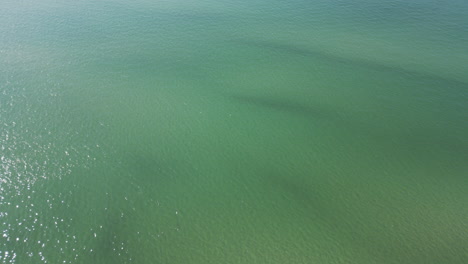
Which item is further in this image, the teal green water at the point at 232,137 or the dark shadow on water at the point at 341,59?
the dark shadow on water at the point at 341,59

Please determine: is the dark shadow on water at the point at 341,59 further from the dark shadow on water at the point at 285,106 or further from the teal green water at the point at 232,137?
the dark shadow on water at the point at 285,106

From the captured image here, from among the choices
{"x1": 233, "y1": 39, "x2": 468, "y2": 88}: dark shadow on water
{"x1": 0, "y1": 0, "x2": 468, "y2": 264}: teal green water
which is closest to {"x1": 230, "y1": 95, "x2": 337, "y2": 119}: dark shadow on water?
{"x1": 0, "y1": 0, "x2": 468, "y2": 264}: teal green water

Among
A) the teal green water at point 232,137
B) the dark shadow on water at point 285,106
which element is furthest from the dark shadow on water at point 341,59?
the dark shadow on water at point 285,106

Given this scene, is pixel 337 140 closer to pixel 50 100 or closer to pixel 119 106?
pixel 119 106

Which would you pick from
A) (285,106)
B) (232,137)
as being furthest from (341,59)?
(232,137)

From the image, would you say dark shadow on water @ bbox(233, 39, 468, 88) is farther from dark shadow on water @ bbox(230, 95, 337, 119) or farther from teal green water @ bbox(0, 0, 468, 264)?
dark shadow on water @ bbox(230, 95, 337, 119)

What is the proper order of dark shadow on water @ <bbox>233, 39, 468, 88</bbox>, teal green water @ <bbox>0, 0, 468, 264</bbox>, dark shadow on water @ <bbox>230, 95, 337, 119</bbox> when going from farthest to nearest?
dark shadow on water @ <bbox>233, 39, 468, 88</bbox> < dark shadow on water @ <bbox>230, 95, 337, 119</bbox> < teal green water @ <bbox>0, 0, 468, 264</bbox>

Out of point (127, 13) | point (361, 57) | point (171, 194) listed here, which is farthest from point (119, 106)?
point (361, 57)

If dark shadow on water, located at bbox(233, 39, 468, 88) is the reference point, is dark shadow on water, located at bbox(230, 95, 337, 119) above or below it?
below
